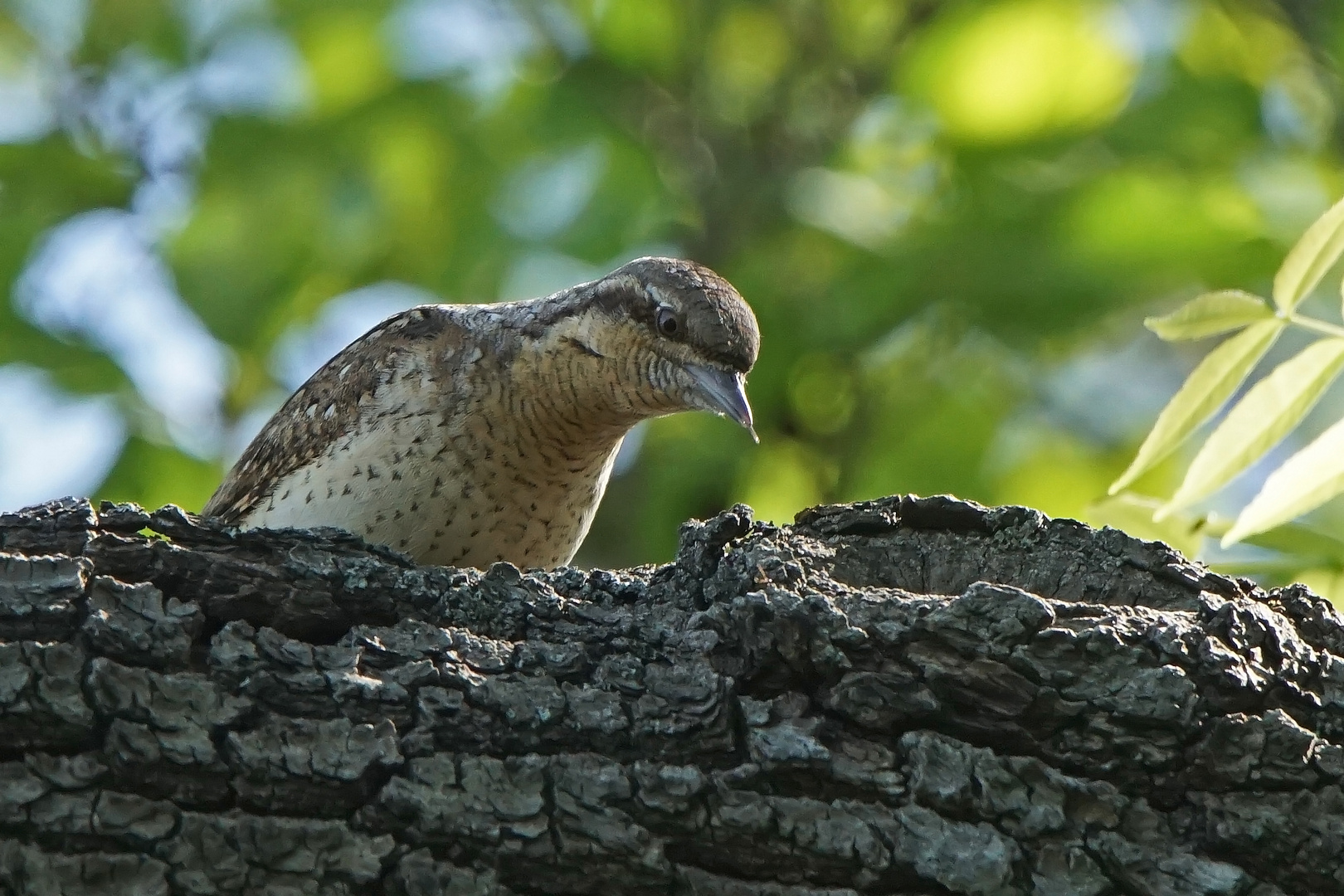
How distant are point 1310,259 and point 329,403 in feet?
10.6

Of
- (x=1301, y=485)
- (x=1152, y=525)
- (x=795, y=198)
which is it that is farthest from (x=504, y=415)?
(x=1301, y=485)

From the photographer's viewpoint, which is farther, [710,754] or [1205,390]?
[1205,390]

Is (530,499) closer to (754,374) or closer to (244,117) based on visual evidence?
(754,374)

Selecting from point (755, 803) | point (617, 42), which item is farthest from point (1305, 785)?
point (617, 42)

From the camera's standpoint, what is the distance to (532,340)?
15.2ft

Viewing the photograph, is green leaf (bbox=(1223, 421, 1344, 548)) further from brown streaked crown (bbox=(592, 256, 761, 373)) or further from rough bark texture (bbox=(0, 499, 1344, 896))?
brown streaked crown (bbox=(592, 256, 761, 373))

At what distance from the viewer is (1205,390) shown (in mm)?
2531

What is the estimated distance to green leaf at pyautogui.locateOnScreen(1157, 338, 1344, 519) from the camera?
2.43 meters

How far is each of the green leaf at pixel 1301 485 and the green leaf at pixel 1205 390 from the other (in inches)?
9.2

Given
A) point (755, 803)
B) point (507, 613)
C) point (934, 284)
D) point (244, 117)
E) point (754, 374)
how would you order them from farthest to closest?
point (244, 117) < point (754, 374) < point (934, 284) < point (507, 613) < point (755, 803)

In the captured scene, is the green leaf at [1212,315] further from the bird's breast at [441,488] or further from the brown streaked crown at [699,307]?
the bird's breast at [441,488]

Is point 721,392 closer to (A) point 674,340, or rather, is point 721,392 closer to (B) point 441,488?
(A) point 674,340

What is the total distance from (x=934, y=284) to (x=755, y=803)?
291cm

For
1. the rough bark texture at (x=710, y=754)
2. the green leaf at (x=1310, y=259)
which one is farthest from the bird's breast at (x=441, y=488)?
the green leaf at (x=1310, y=259)
